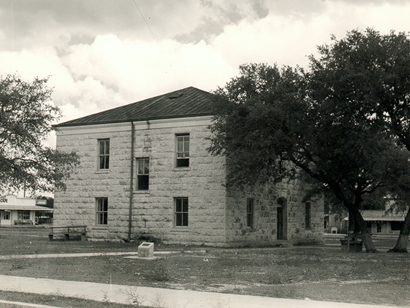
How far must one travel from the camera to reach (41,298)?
11.5m

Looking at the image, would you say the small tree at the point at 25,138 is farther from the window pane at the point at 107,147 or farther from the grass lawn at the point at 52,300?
the grass lawn at the point at 52,300

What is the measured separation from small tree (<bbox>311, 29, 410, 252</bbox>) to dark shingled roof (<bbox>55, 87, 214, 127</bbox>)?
757 centimetres

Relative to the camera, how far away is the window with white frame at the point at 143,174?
3566 cm

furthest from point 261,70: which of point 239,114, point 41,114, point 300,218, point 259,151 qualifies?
point 300,218

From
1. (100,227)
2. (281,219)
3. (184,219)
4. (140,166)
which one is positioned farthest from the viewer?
(281,219)

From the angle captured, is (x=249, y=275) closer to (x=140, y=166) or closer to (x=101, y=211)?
(x=140, y=166)

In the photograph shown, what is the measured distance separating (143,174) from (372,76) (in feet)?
49.7

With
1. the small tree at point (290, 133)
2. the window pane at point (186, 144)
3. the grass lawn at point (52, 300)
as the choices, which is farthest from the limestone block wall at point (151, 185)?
the grass lawn at point (52, 300)

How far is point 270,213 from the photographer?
1448 inches

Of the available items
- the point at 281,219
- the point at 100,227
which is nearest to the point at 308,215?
the point at 281,219

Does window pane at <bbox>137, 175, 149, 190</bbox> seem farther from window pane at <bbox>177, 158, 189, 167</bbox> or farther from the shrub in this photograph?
the shrub

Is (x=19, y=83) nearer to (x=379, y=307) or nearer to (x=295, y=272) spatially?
(x=295, y=272)

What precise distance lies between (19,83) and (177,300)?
22.1m

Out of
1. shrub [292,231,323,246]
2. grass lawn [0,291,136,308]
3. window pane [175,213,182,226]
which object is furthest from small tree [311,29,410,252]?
grass lawn [0,291,136,308]
